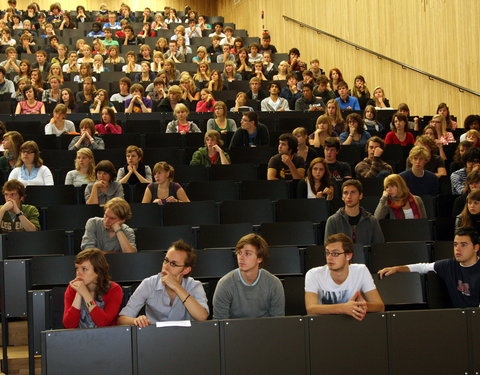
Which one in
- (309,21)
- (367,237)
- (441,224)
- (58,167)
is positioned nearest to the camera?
(367,237)

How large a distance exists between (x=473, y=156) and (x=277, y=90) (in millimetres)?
3718

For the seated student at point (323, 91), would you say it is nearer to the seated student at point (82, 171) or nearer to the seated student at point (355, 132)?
the seated student at point (355, 132)

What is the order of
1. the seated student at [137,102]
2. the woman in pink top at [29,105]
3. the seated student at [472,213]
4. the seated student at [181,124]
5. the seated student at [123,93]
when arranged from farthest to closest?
the seated student at [123,93] < the seated student at [137,102] < the woman in pink top at [29,105] < the seated student at [181,124] < the seated student at [472,213]

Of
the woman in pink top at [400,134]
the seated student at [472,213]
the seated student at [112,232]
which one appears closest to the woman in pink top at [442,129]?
the woman in pink top at [400,134]

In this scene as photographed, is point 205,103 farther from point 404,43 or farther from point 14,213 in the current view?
point 14,213

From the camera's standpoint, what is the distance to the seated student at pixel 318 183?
7.02 meters

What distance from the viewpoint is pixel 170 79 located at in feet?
37.5

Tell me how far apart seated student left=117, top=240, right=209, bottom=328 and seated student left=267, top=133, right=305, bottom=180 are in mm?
→ 3061

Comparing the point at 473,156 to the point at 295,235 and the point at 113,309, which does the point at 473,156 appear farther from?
the point at 113,309

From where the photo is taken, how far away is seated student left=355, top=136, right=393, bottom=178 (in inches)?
299

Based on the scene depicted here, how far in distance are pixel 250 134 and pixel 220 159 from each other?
0.70 m

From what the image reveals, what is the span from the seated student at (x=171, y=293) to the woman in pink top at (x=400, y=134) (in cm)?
459

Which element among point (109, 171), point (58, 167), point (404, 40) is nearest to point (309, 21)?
point (404, 40)

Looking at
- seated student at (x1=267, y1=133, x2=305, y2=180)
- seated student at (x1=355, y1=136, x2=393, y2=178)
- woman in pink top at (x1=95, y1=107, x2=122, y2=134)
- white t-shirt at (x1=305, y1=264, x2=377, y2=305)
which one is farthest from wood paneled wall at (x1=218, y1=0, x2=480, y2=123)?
white t-shirt at (x1=305, y1=264, x2=377, y2=305)
